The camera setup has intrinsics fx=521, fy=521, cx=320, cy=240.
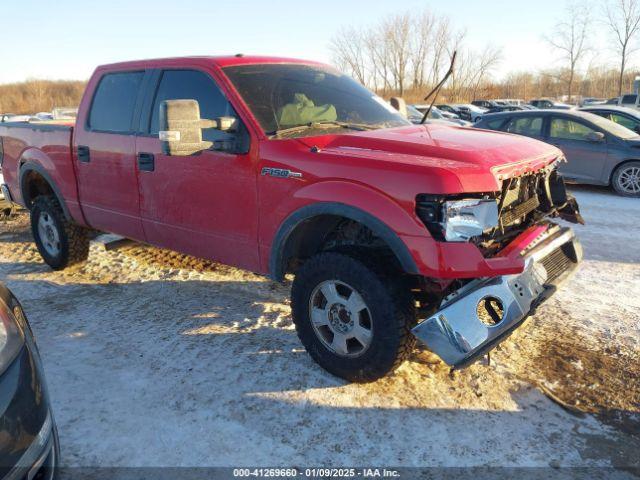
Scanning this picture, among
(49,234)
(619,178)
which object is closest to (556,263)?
(49,234)

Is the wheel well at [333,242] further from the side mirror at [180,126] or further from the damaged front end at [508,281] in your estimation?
the side mirror at [180,126]

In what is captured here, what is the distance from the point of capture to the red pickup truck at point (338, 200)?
271 centimetres

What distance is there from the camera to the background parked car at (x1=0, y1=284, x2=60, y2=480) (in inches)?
70.6

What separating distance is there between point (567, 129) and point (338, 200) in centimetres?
820

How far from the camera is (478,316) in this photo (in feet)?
9.30

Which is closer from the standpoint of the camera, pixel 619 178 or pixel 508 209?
pixel 508 209

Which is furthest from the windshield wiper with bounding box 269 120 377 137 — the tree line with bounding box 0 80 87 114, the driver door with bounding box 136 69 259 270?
the tree line with bounding box 0 80 87 114

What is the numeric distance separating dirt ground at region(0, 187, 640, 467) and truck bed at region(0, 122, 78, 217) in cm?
108

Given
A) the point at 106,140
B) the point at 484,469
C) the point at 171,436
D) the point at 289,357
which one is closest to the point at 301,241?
the point at 289,357

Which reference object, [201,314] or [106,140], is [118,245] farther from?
[201,314]

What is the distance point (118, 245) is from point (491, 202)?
13.1 ft

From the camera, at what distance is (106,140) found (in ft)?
14.4

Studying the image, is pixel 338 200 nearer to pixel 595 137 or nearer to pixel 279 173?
pixel 279 173

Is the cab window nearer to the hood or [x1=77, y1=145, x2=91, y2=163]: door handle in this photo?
the hood
